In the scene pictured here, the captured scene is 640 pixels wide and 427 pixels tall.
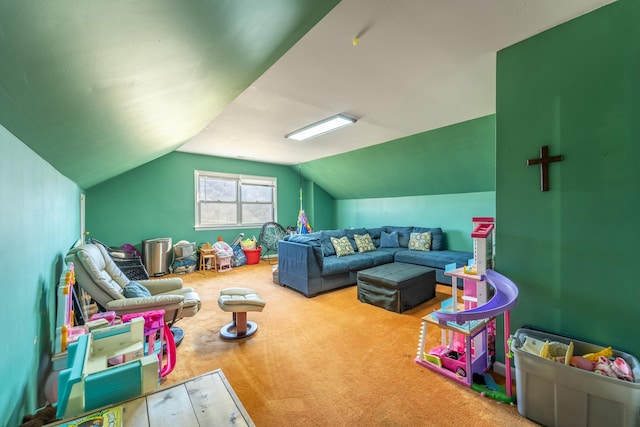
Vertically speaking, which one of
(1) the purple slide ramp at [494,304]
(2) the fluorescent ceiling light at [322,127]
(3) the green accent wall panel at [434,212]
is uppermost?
(2) the fluorescent ceiling light at [322,127]

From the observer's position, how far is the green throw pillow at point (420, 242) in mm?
4973

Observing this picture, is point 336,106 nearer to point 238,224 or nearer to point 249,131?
point 249,131

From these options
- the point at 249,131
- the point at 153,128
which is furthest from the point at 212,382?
the point at 249,131

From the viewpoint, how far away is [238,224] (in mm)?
6320

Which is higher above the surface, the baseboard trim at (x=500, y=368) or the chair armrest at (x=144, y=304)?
the chair armrest at (x=144, y=304)

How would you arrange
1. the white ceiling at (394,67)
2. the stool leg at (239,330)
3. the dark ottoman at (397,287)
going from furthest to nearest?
the dark ottoman at (397,287), the stool leg at (239,330), the white ceiling at (394,67)

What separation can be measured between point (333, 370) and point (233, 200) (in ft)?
16.4

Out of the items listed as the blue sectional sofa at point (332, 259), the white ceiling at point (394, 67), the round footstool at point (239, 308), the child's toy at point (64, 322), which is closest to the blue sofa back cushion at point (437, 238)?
the blue sectional sofa at point (332, 259)

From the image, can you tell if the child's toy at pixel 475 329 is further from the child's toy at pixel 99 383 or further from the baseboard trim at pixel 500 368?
the child's toy at pixel 99 383

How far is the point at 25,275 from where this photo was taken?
1364 millimetres

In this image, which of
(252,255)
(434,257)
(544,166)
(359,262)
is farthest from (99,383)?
(252,255)

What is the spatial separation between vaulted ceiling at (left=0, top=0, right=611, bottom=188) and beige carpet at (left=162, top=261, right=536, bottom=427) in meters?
1.94

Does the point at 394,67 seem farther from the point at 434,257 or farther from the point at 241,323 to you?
the point at 434,257

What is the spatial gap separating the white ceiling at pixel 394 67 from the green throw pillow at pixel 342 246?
196 centimetres
